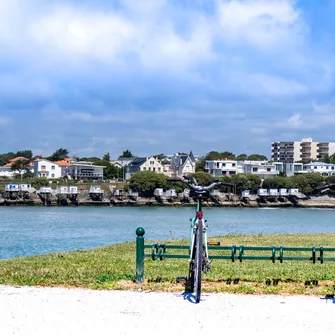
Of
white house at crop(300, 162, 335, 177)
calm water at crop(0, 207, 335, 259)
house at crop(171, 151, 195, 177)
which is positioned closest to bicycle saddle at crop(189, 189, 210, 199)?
calm water at crop(0, 207, 335, 259)

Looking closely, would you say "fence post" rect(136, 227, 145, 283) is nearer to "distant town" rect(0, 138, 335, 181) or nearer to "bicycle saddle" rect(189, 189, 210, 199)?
"bicycle saddle" rect(189, 189, 210, 199)

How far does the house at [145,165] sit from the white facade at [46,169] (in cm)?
1914

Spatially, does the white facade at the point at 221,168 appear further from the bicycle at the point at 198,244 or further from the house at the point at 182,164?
the bicycle at the point at 198,244

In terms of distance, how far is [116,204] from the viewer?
145 m

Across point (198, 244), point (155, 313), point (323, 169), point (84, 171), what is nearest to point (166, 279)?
point (198, 244)

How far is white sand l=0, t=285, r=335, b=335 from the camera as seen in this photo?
810 centimetres

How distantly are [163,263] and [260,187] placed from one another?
487 feet

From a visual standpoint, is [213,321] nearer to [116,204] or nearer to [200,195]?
[200,195]

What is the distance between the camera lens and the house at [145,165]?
178 metres

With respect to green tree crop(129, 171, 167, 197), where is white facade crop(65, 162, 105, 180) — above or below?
above

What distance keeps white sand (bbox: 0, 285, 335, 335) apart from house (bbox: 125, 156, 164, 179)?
16677 centimetres

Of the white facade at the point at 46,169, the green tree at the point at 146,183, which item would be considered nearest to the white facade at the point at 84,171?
the white facade at the point at 46,169

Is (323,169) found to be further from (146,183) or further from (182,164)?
(146,183)

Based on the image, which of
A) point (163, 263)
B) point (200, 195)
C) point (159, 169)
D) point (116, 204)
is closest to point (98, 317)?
point (200, 195)
